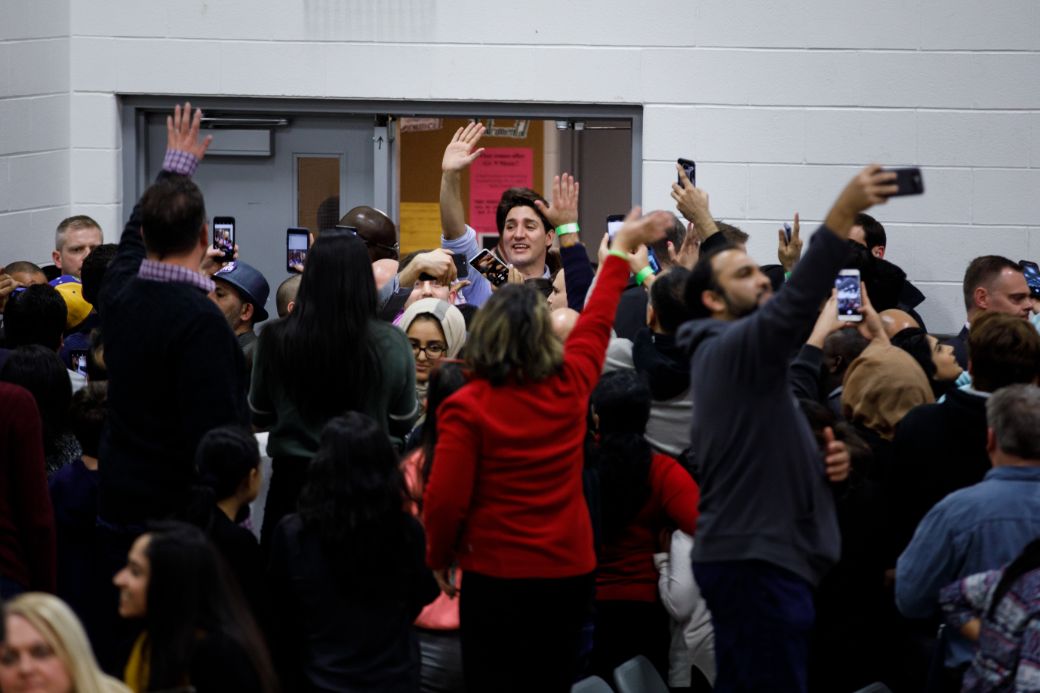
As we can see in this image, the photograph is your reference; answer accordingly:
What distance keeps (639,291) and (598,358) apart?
1482 millimetres

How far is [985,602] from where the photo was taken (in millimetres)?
3191

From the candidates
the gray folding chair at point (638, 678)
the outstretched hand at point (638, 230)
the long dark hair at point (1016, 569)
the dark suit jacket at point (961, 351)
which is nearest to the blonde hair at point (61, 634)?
the outstretched hand at point (638, 230)

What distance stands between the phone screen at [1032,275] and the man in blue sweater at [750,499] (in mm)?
2754

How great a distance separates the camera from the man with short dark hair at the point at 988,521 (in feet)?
10.8

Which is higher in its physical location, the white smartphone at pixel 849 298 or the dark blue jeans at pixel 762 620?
the white smartphone at pixel 849 298

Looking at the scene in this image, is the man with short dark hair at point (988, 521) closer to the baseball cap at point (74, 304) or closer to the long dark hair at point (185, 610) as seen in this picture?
the long dark hair at point (185, 610)

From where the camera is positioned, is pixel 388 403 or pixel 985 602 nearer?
pixel 985 602

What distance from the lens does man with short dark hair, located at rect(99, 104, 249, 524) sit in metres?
3.24

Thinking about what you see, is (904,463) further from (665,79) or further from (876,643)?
(665,79)

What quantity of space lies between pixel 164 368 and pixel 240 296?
1968 mm

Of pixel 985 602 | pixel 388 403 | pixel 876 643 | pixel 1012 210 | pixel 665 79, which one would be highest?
pixel 665 79

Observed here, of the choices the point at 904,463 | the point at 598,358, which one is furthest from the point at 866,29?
the point at 598,358

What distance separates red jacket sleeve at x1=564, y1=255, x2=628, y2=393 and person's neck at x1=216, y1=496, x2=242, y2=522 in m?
0.83

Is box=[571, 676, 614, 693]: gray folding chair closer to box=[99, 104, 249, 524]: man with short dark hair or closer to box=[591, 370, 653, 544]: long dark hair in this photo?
box=[591, 370, 653, 544]: long dark hair
